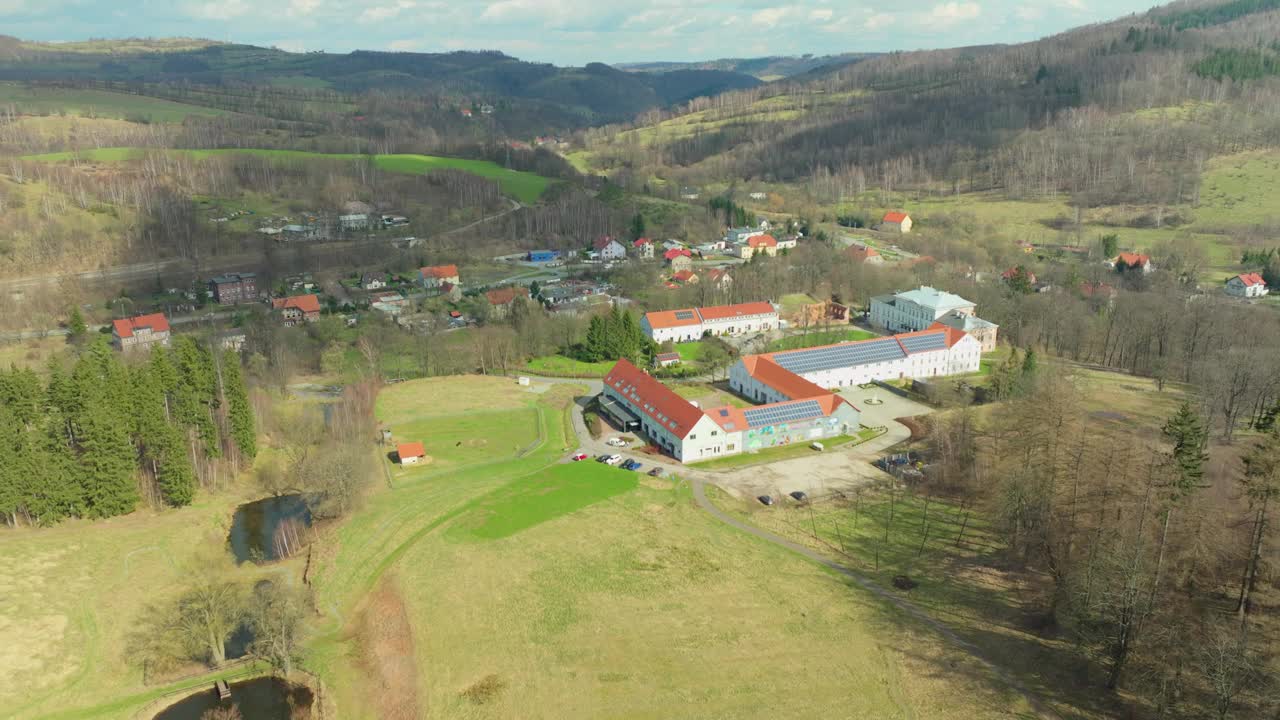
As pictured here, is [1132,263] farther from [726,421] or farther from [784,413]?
[726,421]

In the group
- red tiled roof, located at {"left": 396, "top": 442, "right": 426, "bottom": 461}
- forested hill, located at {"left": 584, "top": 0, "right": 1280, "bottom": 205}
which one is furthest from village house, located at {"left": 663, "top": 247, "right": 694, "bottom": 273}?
forested hill, located at {"left": 584, "top": 0, "right": 1280, "bottom": 205}

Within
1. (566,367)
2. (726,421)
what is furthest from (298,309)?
(726,421)

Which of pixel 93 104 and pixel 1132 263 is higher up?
pixel 93 104

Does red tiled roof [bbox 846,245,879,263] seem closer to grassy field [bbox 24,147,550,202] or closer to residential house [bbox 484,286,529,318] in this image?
residential house [bbox 484,286,529,318]

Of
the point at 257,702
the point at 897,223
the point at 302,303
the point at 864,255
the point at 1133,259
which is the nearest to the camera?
the point at 257,702

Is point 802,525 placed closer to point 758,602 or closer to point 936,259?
point 758,602

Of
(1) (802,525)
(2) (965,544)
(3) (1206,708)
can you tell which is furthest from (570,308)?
(3) (1206,708)

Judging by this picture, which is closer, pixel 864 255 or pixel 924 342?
pixel 924 342
